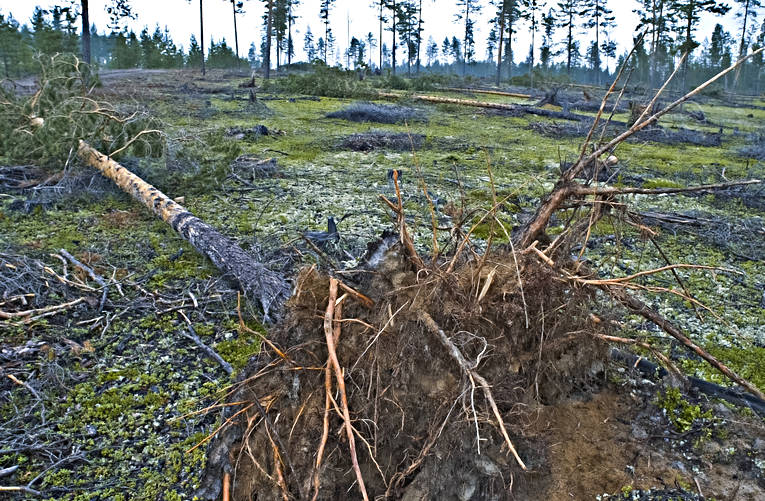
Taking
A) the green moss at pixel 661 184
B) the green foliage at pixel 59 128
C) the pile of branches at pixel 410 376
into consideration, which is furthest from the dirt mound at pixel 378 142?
the pile of branches at pixel 410 376

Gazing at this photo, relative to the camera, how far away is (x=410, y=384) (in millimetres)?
2461

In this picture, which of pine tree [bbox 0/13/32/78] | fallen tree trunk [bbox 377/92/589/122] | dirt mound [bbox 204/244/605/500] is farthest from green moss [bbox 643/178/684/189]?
pine tree [bbox 0/13/32/78]

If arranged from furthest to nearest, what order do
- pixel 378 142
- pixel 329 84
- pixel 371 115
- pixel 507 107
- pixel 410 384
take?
pixel 329 84 → pixel 507 107 → pixel 371 115 → pixel 378 142 → pixel 410 384

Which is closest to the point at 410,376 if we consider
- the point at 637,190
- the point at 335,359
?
the point at 335,359

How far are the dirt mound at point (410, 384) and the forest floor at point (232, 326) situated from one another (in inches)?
3.4

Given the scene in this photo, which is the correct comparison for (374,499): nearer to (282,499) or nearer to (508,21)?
(282,499)

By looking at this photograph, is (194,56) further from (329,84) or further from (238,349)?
(238,349)

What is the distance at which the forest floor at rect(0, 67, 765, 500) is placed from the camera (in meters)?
2.63

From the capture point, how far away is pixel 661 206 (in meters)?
7.67

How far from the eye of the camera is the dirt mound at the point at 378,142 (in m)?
11.3

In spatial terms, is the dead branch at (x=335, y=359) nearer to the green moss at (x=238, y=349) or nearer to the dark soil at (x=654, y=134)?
the green moss at (x=238, y=349)

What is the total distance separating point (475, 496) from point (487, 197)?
232 inches

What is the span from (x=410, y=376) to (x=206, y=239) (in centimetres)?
335

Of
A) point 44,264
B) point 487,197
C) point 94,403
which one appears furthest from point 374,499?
point 487,197
